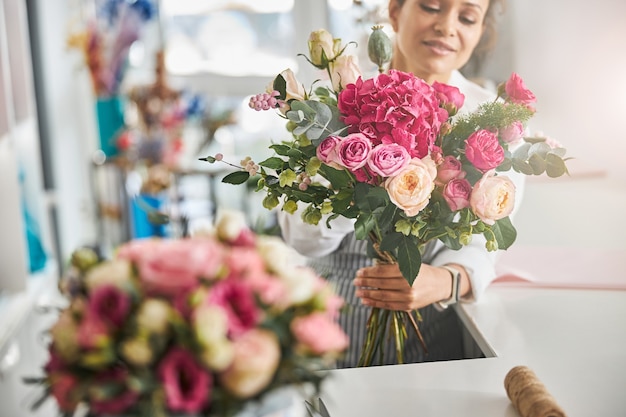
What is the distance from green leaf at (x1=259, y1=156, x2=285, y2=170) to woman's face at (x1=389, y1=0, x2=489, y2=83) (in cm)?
52

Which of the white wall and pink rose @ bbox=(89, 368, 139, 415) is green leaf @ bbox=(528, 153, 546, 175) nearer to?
pink rose @ bbox=(89, 368, 139, 415)

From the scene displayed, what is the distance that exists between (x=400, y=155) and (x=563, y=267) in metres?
1.01

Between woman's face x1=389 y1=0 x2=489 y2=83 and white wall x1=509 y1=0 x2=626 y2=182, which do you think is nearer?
woman's face x1=389 y1=0 x2=489 y2=83

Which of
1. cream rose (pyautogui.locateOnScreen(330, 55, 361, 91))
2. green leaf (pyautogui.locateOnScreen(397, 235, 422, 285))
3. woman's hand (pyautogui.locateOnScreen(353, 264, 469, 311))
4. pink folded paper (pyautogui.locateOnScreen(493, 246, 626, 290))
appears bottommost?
pink folded paper (pyautogui.locateOnScreen(493, 246, 626, 290))

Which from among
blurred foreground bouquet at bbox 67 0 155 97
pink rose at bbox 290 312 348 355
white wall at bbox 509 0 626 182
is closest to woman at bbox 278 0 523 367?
pink rose at bbox 290 312 348 355

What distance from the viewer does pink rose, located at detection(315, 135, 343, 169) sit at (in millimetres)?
1067

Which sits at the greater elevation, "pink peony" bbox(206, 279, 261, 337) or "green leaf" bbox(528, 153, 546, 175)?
"green leaf" bbox(528, 153, 546, 175)

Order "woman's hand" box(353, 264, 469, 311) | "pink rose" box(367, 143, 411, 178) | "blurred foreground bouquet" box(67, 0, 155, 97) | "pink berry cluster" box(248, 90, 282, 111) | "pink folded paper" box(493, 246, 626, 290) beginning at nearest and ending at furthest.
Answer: "pink rose" box(367, 143, 411, 178) < "pink berry cluster" box(248, 90, 282, 111) < "woman's hand" box(353, 264, 469, 311) < "pink folded paper" box(493, 246, 626, 290) < "blurred foreground bouquet" box(67, 0, 155, 97)

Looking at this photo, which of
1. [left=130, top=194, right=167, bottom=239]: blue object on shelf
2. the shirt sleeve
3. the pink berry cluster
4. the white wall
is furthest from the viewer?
[left=130, top=194, right=167, bottom=239]: blue object on shelf

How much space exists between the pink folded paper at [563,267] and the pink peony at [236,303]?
1.25 meters

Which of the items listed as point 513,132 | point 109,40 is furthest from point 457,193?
point 109,40

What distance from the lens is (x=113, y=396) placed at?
0.60 meters

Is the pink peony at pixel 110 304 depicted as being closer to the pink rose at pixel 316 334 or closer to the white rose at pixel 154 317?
the white rose at pixel 154 317

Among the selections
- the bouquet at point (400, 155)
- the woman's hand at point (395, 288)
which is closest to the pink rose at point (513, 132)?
the bouquet at point (400, 155)
